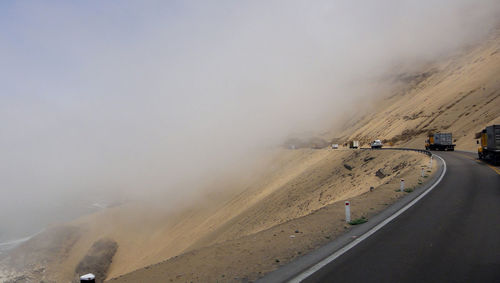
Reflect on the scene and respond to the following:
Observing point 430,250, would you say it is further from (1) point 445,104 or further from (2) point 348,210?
(1) point 445,104

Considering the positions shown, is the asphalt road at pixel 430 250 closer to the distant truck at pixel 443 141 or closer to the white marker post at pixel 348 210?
the white marker post at pixel 348 210

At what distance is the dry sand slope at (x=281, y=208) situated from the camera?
32.3 ft

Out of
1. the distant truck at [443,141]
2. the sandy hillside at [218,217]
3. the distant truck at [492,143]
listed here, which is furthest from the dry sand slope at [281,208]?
the distant truck at [443,141]

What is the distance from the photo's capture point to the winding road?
6223 mm

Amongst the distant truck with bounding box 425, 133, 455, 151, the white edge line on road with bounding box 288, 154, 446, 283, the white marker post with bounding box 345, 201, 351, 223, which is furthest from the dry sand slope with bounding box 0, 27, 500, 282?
the distant truck with bounding box 425, 133, 455, 151

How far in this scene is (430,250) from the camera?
301 inches

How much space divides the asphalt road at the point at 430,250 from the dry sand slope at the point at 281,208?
1.46 m

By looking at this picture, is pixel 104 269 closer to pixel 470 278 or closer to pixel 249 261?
pixel 249 261

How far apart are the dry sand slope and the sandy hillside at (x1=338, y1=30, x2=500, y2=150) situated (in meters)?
0.27

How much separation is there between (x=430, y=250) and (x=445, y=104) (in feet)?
228

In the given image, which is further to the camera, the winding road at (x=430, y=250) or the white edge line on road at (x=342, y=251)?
the white edge line on road at (x=342, y=251)

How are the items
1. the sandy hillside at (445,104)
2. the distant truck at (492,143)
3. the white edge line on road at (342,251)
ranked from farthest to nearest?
the sandy hillside at (445,104) → the distant truck at (492,143) → the white edge line on road at (342,251)

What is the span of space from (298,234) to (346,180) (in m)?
25.9

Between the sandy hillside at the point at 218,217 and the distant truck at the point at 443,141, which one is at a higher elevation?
the distant truck at the point at 443,141
